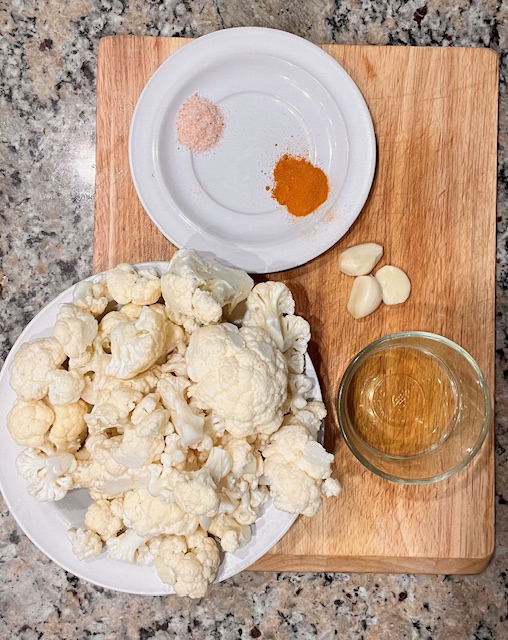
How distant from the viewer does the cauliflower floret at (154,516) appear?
2.96 ft

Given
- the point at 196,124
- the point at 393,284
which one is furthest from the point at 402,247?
the point at 196,124

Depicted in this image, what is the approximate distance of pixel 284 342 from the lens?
3.22ft

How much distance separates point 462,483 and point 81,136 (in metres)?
0.93

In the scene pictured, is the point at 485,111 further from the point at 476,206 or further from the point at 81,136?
the point at 81,136

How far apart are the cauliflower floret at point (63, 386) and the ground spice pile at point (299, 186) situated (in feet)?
1.53

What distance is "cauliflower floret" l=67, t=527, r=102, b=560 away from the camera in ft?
3.09

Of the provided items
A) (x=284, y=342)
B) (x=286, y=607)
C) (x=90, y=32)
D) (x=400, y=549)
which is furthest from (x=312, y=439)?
(x=90, y=32)

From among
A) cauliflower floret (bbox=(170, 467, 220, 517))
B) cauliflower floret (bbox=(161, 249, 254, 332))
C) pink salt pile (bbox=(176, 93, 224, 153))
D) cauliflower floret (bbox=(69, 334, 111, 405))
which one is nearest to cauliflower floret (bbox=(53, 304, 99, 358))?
cauliflower floret (bbox=(69, 334, 111, 405))

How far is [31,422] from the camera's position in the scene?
93cm

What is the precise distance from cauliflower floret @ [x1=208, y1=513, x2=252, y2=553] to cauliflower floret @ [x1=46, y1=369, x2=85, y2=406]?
28cm

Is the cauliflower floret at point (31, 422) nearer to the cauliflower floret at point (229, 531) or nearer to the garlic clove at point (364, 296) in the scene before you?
the cauliflower floret at point (229, 531)

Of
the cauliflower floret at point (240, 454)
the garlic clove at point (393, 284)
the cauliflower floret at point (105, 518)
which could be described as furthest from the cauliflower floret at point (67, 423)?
the garlic clove at point (393, 284)

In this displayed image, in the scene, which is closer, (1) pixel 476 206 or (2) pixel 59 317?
(2) pixel 59 317

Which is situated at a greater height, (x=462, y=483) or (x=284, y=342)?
(x=284, y=342)
